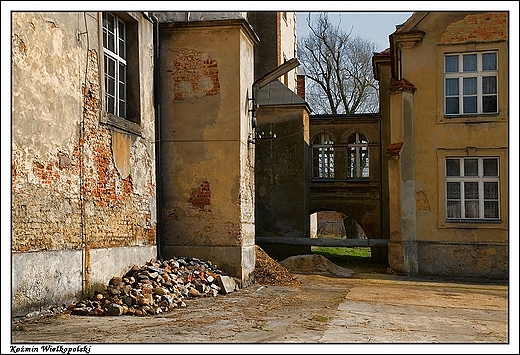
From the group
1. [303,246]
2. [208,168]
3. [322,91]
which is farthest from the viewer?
[322,91]

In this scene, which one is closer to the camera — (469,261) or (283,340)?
(283,340)

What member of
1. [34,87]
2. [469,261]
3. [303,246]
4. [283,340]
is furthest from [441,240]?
[34,87]

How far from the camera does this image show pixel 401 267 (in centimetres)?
1836

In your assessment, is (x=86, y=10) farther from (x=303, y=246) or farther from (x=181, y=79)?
(x=303, y=246)

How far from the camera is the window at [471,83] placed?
60.4 ft

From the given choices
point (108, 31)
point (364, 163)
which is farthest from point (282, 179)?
point (108, 31)

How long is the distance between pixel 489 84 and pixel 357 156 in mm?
10510

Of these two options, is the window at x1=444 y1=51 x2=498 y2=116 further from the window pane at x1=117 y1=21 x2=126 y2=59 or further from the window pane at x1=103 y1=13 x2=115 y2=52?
the window pane at x1=103 y1=13 x2=115 y2=52

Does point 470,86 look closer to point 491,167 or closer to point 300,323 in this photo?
point 491,167

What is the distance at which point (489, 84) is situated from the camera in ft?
60.4

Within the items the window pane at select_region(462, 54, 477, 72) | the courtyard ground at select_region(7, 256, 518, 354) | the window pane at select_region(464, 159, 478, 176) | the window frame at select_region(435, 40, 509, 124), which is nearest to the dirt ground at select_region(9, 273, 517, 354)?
the courtyard ground at select_region(7, 256, 518, 354)

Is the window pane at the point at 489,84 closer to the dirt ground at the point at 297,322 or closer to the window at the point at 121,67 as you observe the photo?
the dirt ground at the point at 297,322

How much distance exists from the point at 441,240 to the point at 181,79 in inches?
359

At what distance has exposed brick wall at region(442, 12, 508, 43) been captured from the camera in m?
18.3
